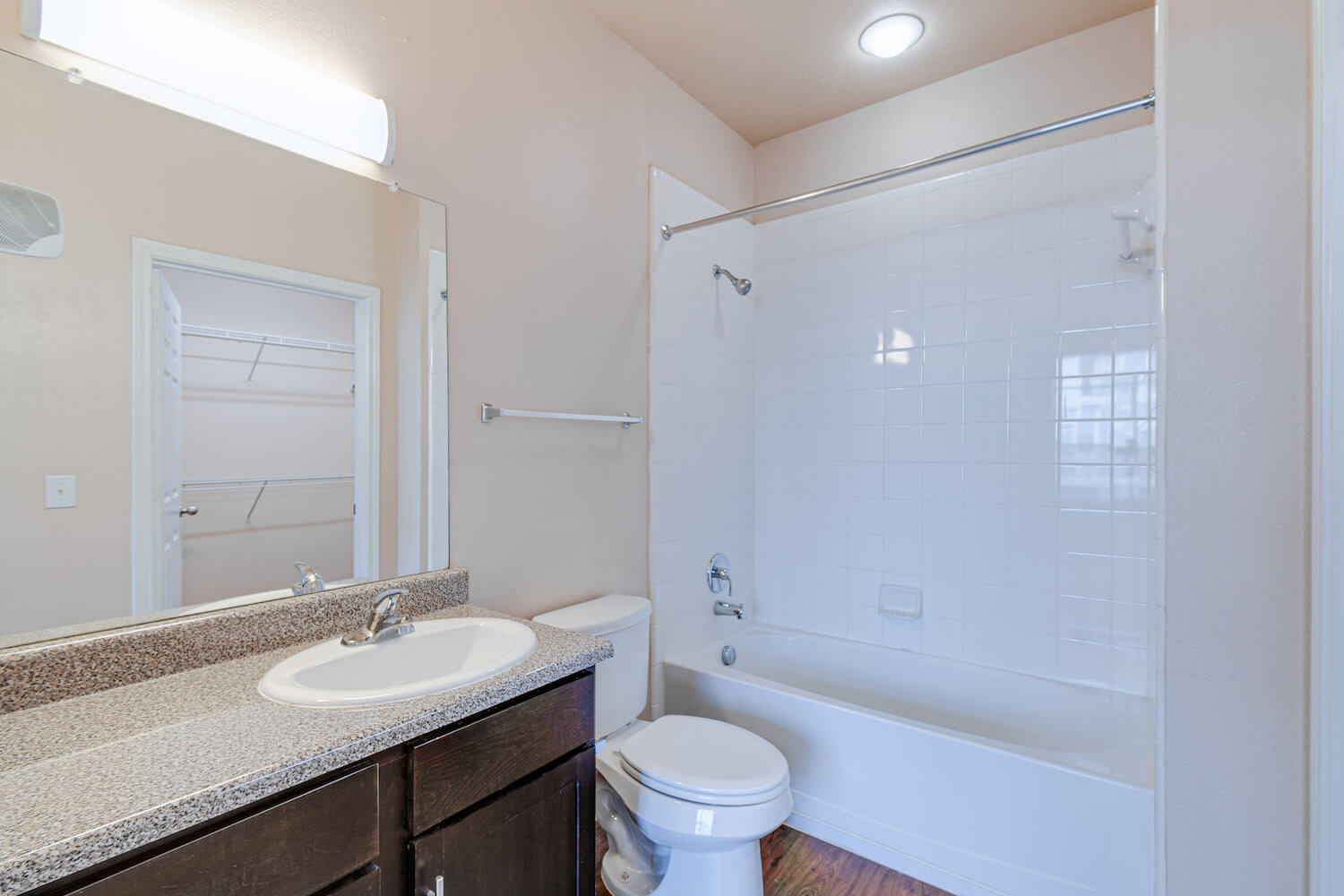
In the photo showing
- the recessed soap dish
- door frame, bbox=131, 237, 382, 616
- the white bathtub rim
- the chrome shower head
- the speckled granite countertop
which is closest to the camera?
the speckled granite countertop

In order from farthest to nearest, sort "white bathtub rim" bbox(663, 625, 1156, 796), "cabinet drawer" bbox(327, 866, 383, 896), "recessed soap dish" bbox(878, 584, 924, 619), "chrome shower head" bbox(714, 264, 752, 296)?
"chrome shower head" bbox(714, 264, 752, 296) → "recessed soap dish" bbox(878, 584, 924, 619) → "white bathtub rim" bbox(663, 625, 1156, 796) → "cabinet drawer" bbox(327, 866, 383, 896)

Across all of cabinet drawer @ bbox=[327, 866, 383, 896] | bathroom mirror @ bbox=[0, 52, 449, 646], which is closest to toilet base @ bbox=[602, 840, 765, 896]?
cabinet drawer @ bbox=[327, 866, 383, 896]

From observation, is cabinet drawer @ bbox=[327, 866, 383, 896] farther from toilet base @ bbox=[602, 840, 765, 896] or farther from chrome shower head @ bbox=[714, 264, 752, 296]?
chrome shower head @ bbox=[714, 264, 752, 296]

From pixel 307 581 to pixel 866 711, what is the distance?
5.32 ft

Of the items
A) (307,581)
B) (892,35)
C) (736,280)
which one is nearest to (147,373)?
(307,581)

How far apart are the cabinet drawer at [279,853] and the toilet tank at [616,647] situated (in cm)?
83

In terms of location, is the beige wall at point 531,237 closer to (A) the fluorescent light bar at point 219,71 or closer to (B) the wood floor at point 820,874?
(A) the fluorescent light bar at point 219,71

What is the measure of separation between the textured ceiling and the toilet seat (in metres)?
2.22

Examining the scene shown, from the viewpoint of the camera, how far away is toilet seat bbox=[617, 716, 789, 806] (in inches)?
57.2

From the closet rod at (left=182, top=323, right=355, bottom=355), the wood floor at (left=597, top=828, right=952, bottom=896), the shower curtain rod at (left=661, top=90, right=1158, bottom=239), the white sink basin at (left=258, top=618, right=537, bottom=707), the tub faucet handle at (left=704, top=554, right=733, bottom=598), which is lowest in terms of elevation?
the wood floor at (left=597, top=828, right=952, bottom=896)

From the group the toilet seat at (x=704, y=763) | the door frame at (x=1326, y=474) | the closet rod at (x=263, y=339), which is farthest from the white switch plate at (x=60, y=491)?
the door frame at (x=1326, y=474)

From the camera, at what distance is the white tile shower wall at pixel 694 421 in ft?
7.44

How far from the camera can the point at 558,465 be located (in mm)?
1904

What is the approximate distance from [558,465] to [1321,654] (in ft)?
5.74
